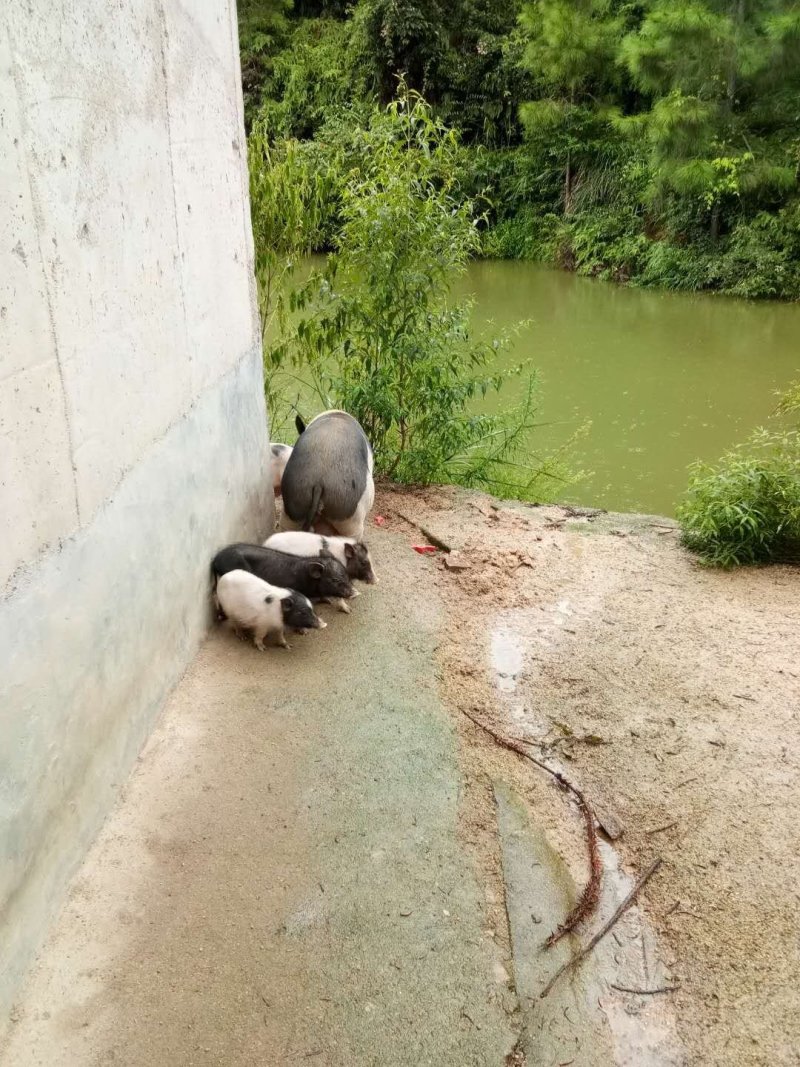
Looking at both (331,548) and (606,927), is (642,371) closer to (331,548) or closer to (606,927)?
(331,548)

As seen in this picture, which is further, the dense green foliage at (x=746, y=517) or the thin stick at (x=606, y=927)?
the dense green foliage at (x=746, y=517)

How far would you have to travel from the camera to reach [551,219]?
20250 mm

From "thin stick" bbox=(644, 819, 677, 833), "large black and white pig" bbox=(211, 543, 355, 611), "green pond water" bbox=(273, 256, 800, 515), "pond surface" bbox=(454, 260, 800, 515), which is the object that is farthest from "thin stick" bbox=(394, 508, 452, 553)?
"pond surface" bbox=(454, 260, 800, 515)

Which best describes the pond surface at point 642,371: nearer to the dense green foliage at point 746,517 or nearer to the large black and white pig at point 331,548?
the dense green foliage at point 746,517

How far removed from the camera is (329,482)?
4.59 metres

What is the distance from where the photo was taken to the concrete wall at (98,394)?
80.2 inches

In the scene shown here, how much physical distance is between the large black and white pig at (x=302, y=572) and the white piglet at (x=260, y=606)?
0.54 ft

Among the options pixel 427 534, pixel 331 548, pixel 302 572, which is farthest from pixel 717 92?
pixel 302 572

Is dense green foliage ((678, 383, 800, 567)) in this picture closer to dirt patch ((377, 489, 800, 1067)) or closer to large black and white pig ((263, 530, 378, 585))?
dirt patch ((377, 489, 800, 1067))

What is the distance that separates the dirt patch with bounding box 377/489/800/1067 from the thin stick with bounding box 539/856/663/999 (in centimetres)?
3

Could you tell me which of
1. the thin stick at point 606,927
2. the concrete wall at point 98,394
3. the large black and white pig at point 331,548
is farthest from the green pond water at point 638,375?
the thin stick at point 606,927

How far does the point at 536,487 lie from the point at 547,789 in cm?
452

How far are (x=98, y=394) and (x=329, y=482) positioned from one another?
216 cm

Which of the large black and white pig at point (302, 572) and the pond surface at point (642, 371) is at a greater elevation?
the large black and white pig at point (302, 572)
